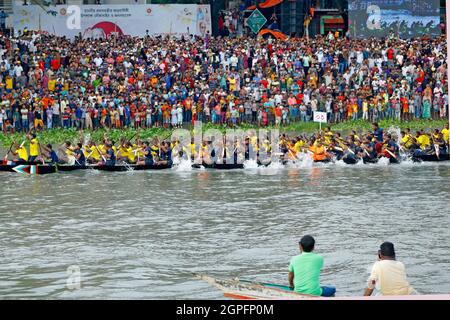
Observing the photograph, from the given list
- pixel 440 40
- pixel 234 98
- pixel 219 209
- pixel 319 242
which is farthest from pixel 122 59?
pixel 319 242

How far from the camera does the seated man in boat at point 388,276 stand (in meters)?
10.6

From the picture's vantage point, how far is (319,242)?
19.0 m

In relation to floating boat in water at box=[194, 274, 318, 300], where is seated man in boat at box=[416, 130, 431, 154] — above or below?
above

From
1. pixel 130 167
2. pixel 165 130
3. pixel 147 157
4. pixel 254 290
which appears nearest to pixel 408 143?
pixel 147 157

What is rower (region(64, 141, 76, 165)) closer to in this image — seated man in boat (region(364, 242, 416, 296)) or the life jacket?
the life jacket

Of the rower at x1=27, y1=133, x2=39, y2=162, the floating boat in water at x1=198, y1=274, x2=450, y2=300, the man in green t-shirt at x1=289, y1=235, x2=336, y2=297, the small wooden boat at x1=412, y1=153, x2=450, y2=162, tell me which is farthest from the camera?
the rower at x1=27, y1=133, x2=39, y2=162

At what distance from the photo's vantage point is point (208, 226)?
20.8 m

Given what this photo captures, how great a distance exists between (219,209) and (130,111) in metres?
11.9

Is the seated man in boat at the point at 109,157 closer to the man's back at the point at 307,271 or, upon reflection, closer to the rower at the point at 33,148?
the rower at the point at 33,148

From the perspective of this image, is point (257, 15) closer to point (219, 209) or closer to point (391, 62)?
point (391, 62)

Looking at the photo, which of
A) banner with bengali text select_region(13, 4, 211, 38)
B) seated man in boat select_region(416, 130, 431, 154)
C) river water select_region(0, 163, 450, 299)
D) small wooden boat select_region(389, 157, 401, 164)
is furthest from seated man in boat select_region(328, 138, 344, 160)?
banner with bengali text select_region(13, 4, 211, 38)

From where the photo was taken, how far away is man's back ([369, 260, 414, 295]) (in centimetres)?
1059

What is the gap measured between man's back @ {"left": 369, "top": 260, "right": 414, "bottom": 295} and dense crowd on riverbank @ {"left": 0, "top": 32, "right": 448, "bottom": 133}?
23390 millimetres

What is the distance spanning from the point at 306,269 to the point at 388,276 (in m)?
0.96
